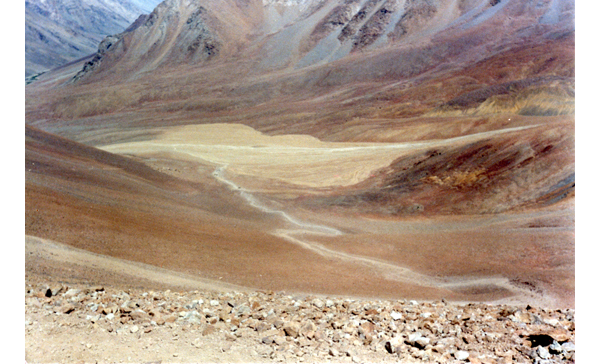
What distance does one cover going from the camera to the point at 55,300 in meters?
5.28

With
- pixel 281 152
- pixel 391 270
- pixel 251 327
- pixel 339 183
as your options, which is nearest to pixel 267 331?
pixel 251 327

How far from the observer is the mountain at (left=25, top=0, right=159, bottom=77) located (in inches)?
3024

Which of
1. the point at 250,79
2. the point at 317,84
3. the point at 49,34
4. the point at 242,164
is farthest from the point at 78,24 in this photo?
the point at 242,164

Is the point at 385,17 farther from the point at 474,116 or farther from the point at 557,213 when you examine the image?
the point at 557,213

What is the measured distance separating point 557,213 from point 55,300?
9086 millimetres

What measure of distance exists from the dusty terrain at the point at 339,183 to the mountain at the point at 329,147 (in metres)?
0.07

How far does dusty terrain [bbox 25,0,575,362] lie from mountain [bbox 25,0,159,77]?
43.8 m

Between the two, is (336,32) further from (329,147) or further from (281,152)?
(281,152)

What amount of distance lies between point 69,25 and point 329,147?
88.7 m

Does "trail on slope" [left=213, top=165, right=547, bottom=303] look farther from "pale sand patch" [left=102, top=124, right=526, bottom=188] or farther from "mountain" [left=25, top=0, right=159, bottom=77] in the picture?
"mountain" [left=25, top=0, right=159, bottom=77]

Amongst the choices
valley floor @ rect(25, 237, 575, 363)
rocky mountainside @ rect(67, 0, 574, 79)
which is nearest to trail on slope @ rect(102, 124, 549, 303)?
valley floor @ rect(25, 237, 575, 363)

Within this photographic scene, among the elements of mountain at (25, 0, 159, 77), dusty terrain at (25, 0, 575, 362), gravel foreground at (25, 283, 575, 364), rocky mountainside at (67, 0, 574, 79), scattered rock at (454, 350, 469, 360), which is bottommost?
scattered rock at (454, 350, 469, 360)

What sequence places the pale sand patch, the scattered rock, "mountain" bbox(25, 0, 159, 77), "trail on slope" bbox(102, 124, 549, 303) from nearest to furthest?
1. the scattered rock
2. "trail on slope" bbox(102, 124, 549, 303)
3. the pale sand patch
4. "mountain" bbox(25, 0, 159, 77)

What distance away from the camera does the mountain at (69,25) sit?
252 ft
